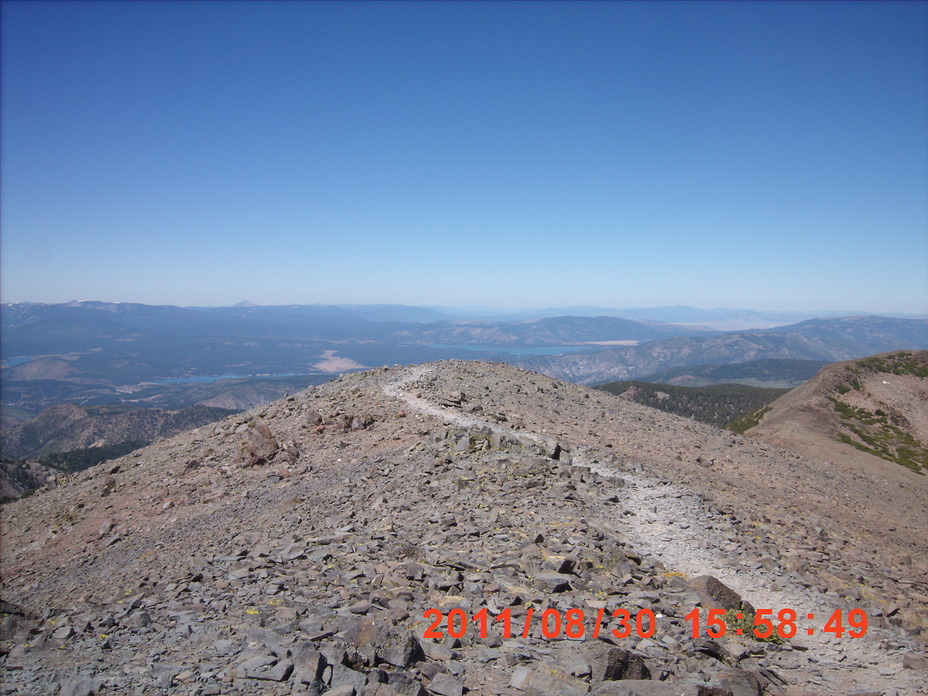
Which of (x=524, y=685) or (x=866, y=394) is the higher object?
(x=524, y=685)

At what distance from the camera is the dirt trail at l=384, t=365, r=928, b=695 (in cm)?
947

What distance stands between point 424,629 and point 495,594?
192 cm

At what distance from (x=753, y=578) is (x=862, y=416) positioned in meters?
68.1

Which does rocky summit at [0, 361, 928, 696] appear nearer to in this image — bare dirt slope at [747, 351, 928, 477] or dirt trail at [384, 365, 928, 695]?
dirt trail at [384, 365, 928, 695]

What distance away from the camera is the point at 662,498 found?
17797 millimetres

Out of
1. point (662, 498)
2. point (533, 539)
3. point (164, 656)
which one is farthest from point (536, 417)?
point (164, 656)

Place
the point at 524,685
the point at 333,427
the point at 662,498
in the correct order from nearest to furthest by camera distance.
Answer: the point at 524,685 → the point at 662,498 → the point at 333,427

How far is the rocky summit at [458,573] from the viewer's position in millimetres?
8391

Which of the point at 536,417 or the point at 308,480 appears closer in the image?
the point at 308,480

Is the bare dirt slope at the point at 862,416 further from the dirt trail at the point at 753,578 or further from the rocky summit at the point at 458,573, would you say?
the dirt trail at the point at 753,578

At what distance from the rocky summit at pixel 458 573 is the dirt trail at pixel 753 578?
63 millimetres

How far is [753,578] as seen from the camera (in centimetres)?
1298

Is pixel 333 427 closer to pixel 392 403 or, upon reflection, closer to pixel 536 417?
pixel 392 403

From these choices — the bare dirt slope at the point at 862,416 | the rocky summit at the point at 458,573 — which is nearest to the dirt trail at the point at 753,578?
the rocky summit at the point at 458,573
